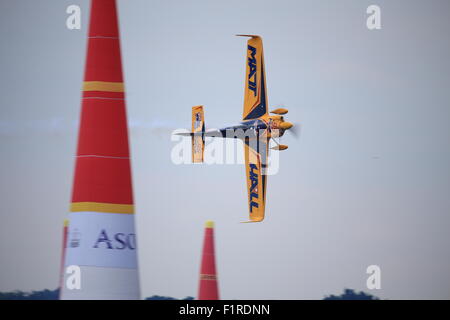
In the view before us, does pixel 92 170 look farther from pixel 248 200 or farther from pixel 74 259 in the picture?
pixel 248 200

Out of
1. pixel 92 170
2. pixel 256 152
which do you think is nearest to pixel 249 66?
pixel 256 152

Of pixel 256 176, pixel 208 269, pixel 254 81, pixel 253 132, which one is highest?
pixel 254 81

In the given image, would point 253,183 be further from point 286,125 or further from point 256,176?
point 286,125

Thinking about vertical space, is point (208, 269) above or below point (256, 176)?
below

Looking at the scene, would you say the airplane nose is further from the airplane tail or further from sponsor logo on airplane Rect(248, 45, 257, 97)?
the airplane tail

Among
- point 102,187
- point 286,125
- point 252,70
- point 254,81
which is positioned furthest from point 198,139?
point 102,187

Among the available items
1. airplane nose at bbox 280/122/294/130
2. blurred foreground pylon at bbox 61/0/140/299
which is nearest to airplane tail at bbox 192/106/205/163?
airplane nose at bbox 280/122/294/130
